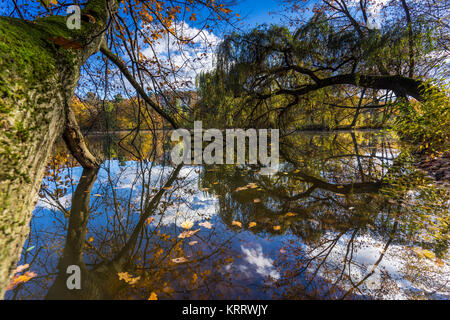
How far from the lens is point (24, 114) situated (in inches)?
37.2

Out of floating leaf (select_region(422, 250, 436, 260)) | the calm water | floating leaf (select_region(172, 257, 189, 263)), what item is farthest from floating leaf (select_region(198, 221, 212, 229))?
floating leaf (select_region(422, 250, 436, 260))

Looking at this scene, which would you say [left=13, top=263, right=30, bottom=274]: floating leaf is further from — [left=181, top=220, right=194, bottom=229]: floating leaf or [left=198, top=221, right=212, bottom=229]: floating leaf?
[left=198, top=221, right=212, bottom=229]: floating leaf

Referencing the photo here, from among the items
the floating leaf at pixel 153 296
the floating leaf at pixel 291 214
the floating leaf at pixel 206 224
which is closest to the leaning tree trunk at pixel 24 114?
the floating leaf at pixel 153 296

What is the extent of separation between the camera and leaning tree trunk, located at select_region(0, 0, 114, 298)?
0.81 meters

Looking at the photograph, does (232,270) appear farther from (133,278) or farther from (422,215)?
(422,215)

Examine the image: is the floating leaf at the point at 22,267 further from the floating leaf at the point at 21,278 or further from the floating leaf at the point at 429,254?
the floating leaf at the point at 429,254

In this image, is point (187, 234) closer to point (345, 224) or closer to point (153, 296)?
point (153, 296)

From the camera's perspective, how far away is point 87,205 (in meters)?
1.96

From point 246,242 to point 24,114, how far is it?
1.60 metres

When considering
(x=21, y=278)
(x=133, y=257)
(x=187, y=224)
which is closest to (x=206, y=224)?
(x=187, y=224)
